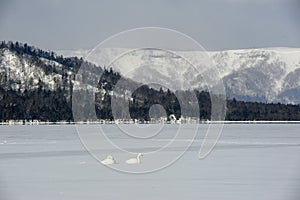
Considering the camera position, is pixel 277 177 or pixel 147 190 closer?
pixel 147 190

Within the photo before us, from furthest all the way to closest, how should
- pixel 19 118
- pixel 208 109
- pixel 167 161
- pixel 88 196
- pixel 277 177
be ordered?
pixel 208 109 → pixel 19 118 → pixel 167 161 → pixel 277 177 → pixel 88 196

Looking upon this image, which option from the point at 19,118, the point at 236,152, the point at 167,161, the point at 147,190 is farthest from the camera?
the point at 19,118

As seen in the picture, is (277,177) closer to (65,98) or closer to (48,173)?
(48,173)

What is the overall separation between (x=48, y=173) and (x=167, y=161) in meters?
7.08

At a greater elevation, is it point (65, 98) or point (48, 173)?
point (65, 98)

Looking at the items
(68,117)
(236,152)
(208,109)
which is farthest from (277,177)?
(208,109)

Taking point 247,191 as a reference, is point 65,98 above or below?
above

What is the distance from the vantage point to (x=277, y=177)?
77.9ft

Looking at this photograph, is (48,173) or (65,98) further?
(65,98)

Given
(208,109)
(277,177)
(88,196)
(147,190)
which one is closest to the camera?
(88,196)

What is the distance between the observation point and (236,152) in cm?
3591

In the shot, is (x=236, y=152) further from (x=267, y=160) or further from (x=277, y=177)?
(x=277, y=177)

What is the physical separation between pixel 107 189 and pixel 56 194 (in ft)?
6.54

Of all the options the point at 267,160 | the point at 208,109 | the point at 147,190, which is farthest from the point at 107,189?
the point at 208,109
